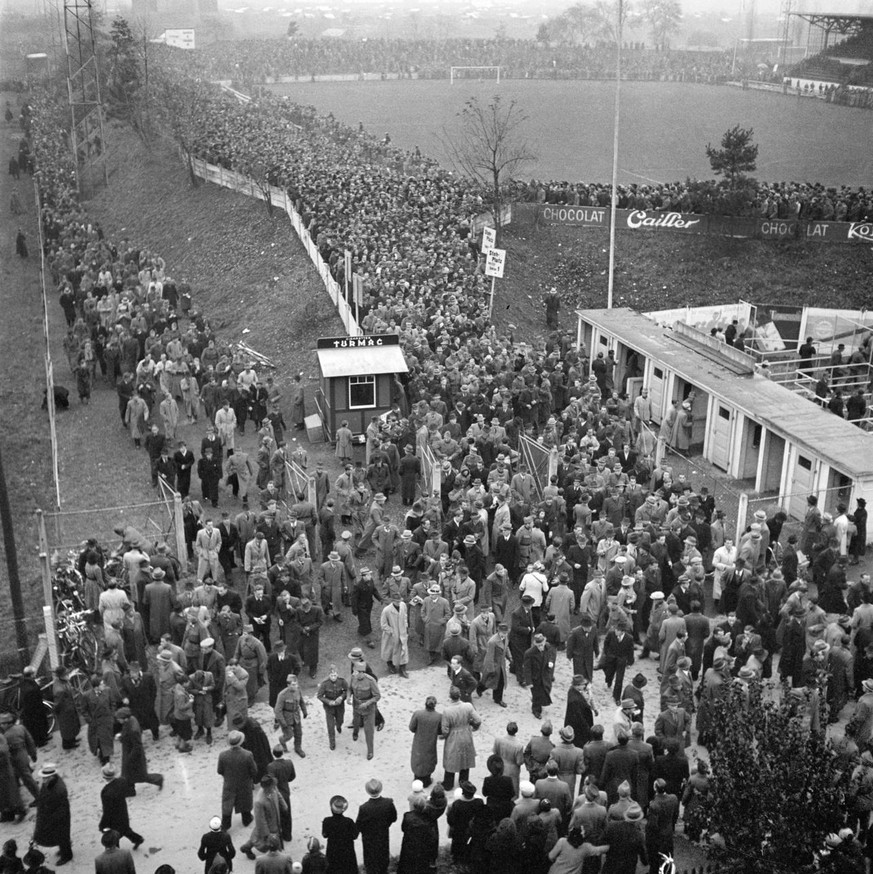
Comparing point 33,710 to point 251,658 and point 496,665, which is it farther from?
point 496,665

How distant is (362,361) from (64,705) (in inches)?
439

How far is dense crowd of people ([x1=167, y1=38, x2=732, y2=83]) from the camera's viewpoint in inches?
4919

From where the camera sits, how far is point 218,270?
37781 millimetres

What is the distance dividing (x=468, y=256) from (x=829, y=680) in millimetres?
21268

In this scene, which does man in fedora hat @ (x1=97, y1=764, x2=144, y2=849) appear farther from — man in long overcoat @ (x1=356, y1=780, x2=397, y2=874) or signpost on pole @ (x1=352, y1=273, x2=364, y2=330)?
signpost on pole @ (x1=352, y1=273, x2=364, y2=330)

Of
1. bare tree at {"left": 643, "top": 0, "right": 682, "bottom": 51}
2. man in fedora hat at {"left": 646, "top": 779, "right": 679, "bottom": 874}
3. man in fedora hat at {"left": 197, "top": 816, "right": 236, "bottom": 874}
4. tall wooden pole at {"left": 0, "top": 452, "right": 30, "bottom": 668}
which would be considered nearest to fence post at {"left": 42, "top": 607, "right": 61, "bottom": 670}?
tall wooden pole at {"left": 0, "top": 452, "right": 30, "bottom": 668}

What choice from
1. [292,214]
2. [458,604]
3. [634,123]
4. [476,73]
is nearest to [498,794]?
[458,604]

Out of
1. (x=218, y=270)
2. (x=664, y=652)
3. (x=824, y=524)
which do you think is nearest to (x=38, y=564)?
(x=664, y=652)

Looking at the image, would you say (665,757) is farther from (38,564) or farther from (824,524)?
(38,564)

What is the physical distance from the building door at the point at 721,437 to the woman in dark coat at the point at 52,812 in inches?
606

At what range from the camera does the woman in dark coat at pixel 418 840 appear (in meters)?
10.2

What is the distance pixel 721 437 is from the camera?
75.7ft

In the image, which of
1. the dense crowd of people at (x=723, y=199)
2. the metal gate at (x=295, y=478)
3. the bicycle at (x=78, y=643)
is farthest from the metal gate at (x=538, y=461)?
the dense crowd of people at (x=723, y=199)

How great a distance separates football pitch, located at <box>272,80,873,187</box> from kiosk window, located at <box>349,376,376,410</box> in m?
39.9
